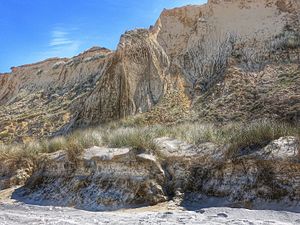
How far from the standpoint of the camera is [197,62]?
75.9 feet

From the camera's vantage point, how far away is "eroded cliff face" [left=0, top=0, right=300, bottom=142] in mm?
19891

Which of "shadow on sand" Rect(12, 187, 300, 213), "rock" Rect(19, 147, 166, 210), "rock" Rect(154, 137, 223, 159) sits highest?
"rock" Rect(154, 137, 223, 159)

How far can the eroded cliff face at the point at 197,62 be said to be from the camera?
19891 mm

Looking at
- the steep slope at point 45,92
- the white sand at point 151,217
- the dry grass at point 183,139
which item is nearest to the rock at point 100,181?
the dry grass at point 183,139

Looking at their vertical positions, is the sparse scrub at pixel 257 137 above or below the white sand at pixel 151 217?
above

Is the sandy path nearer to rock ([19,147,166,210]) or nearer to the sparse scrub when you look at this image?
rock ([19,147,166,210])

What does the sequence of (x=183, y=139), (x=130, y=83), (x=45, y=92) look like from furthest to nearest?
(x=45, y=92), (x=130, y=83), (x=183, y=139)

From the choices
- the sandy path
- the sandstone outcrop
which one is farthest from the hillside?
the sandy path

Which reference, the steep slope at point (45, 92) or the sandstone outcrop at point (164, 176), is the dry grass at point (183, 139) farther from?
the steep slope at point (45, 92)

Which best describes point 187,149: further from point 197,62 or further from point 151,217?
point 197,62

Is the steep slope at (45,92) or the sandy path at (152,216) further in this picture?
the steep slope at (45,92)

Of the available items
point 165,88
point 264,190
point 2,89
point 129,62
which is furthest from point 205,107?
point 2,89

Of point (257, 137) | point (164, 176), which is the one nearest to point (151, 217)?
point (164, 176)

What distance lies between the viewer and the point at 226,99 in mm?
18234
